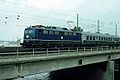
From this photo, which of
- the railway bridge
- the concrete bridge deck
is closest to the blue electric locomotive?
the railway bridge

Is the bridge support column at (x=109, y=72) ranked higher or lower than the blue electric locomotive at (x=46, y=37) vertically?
lower

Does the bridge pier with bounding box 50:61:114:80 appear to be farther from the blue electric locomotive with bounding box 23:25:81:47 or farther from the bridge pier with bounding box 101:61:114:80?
the blue electric locomotive with bounding box 23:25:81:47

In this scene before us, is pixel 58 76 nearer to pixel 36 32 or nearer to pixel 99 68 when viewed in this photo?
pixel 99 68

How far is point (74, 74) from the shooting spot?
125 ft

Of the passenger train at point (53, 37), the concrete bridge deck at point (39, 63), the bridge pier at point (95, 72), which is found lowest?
the bridge pier at point (95, 72)

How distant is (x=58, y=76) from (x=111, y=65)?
37.5 ft

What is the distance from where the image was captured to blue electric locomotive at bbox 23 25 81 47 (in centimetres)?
2900

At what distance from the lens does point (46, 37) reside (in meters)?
30.4

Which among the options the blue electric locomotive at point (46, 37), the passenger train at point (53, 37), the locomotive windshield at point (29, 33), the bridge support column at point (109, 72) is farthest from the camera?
the bridge support column at point (109, 72)

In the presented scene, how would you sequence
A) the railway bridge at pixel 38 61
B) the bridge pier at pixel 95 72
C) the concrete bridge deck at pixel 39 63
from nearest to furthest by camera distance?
the concrete bridge deck at pixel 39 63
the railway bridge at pixel 38 61
the bridge pier at pixel 95 72

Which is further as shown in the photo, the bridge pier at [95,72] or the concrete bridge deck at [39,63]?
the bridge pier at [95,72]

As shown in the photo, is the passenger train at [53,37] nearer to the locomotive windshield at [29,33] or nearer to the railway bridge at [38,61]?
the locomotive windshield at [29,33]

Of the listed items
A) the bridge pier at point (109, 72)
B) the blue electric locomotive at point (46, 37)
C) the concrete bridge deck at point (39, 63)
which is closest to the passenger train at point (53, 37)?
the blue electric locomotive at point (46, 37)

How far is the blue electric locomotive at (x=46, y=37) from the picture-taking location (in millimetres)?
29000
